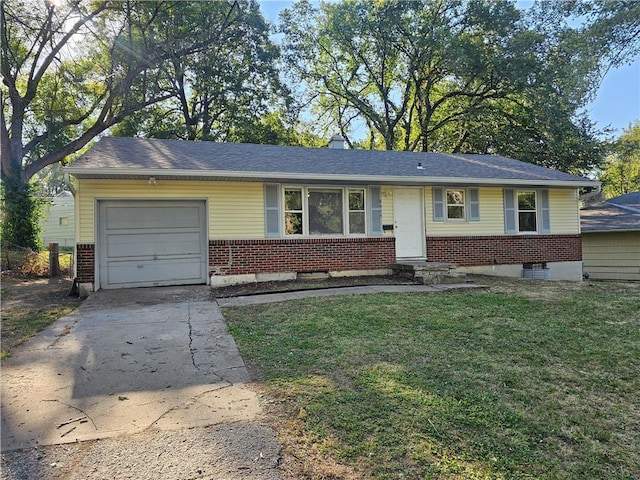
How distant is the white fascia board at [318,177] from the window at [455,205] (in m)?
0.48

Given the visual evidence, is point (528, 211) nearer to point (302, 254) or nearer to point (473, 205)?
point (473, 205)

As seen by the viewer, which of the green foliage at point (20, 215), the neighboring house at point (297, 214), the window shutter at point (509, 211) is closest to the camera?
the neighboring house at point (297, 214)

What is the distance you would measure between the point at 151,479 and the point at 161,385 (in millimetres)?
1440

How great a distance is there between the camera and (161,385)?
11.7 feet

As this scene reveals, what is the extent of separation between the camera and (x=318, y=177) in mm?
9508

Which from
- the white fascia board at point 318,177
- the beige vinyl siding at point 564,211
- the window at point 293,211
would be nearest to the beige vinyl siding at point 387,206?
the white fascia board at point 318,177

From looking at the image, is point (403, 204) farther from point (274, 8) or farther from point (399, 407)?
point (274, 8)

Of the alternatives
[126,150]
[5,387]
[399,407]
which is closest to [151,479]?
[399,407]

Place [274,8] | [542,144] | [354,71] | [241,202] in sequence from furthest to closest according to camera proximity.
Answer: [354,71] → [274,8] → [542,144] → [241,202]

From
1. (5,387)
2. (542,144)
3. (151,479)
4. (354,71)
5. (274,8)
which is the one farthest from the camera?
(354,71)

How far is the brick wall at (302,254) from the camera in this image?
9.29 m

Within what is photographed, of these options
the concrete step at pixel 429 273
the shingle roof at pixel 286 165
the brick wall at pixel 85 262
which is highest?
the shingle roof at pixel 286 165

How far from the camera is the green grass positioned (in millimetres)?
2391

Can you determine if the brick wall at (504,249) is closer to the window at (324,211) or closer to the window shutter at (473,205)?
the window shutter at (473,205)
